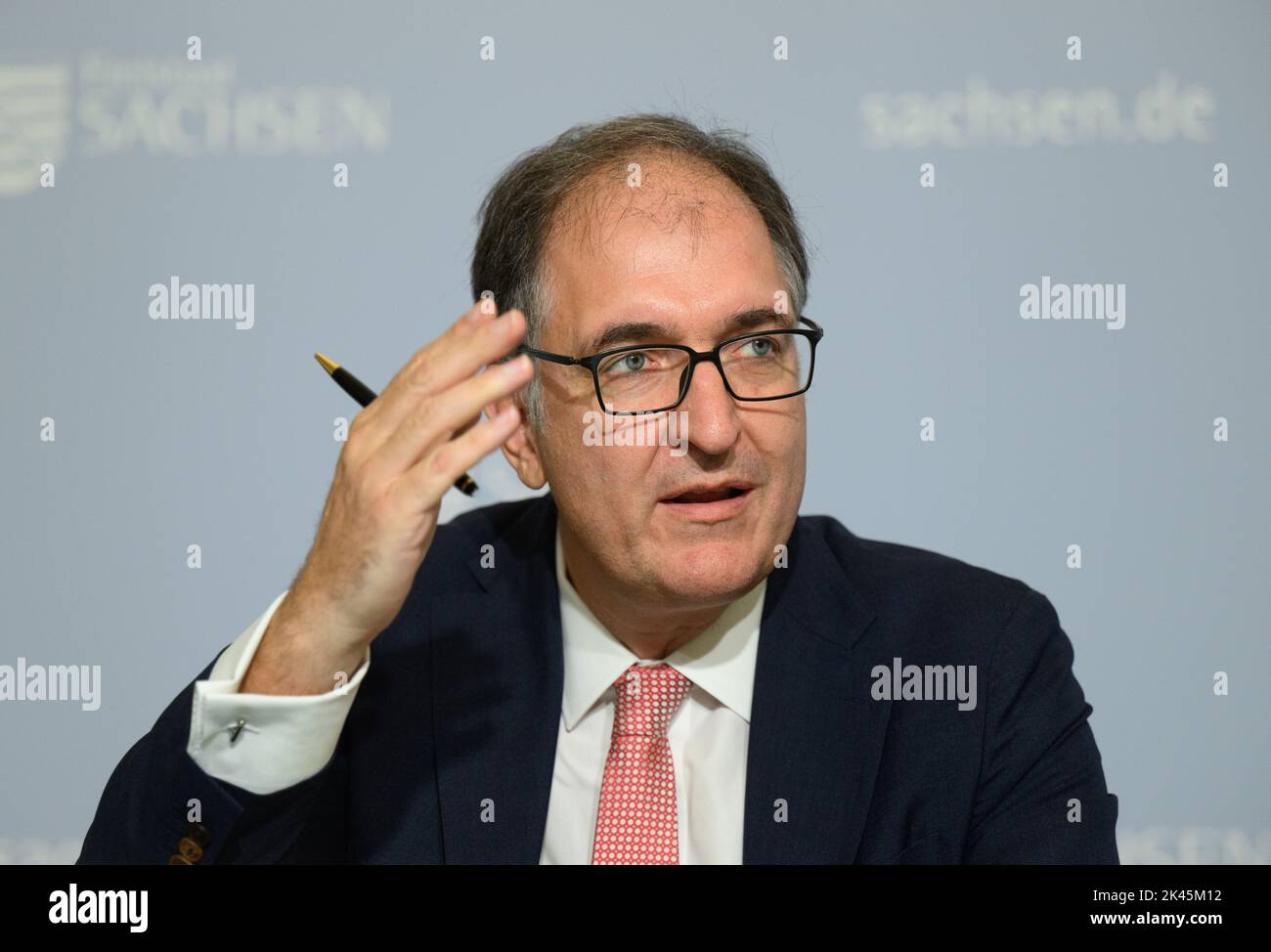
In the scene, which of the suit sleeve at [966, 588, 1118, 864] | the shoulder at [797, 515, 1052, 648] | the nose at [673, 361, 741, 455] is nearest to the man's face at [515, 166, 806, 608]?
the nose at [673, 361, 741, 455]

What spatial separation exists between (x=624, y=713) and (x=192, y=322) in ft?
4.41

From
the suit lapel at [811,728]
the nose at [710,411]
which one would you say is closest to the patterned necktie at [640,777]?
the suit lapel at [811,728]

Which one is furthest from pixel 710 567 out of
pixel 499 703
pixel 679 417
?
pixel 499 703

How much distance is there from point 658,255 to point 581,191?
0.22 meters

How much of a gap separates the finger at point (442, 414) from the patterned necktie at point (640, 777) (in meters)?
0.63

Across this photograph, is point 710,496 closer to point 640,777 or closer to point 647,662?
point 647,662

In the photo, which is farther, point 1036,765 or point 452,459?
point 1036,765

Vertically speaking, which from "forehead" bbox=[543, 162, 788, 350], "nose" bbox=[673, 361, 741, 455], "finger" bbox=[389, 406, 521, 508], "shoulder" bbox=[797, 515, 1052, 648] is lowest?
"shoulder" bbox=[797, 515, 1052, 648]

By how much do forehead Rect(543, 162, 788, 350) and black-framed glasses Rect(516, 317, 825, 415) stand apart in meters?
0.04

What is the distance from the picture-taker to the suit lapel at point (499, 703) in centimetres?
192

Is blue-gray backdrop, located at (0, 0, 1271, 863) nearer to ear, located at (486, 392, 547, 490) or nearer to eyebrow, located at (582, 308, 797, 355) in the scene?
ear, located at (486, 392, 547, 490)

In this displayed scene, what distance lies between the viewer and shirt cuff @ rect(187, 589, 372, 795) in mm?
1662

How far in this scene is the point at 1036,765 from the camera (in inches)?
76.0

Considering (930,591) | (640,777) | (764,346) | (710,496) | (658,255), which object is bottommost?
(640,777)
